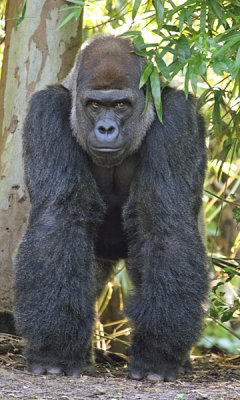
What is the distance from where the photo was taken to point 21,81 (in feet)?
17.8

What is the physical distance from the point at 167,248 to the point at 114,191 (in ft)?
2.32

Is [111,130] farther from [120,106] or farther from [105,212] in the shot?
[105,212]

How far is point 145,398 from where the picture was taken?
343 cm

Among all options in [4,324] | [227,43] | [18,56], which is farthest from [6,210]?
[227,43]

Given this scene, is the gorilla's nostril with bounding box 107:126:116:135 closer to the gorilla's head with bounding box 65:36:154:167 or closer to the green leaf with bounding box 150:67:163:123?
the gorilla's head with bounding box 65:36:154:167

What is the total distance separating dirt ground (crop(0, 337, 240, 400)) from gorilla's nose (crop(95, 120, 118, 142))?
151cm

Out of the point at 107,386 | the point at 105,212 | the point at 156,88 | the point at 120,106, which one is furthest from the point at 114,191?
the point at 107,386

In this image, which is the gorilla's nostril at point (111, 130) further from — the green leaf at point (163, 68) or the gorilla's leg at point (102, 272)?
the gorilla's leg at point (102, 272)

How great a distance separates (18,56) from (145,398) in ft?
10.5

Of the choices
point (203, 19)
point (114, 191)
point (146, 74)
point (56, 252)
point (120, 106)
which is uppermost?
point (203, 19)

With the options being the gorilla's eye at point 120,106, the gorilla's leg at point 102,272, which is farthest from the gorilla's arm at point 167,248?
the gorilla's leg at point 102,272

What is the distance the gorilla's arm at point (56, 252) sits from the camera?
13.3ft

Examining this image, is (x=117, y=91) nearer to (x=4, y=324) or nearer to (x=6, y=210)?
(x=6, y=210)

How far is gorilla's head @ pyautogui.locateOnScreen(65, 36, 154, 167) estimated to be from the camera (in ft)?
13.9
